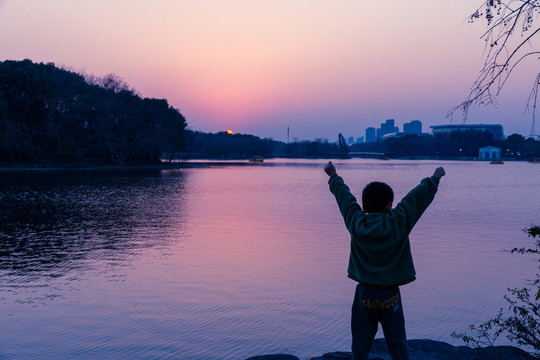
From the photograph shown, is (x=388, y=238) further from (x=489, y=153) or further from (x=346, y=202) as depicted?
(x=489, y=153)

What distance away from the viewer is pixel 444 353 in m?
5.65

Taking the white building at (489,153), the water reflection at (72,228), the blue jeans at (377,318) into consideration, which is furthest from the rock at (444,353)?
the white building at (489,153)

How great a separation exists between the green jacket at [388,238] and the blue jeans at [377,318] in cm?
8

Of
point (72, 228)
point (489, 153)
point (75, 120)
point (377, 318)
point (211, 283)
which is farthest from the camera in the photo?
point (489, 153)

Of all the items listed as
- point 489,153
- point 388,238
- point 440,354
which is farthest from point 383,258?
point 489,153

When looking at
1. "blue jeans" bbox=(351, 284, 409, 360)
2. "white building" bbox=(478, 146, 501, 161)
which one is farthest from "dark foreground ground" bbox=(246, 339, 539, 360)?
"white building" bbox=(478, 146, 501, 161)

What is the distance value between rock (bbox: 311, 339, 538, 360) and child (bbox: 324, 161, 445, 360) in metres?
2.04

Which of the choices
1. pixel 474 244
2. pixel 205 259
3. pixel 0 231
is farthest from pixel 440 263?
pixel 0 231

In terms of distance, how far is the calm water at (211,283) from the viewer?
6848 millimetres

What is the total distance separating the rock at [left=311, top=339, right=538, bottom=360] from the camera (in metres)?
5.40

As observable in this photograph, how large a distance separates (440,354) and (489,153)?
201m

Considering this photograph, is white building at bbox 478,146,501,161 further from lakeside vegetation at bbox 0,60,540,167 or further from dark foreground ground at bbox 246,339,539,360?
dark foreground ground at bbox 246,339,539,360

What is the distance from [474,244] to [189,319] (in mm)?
10404

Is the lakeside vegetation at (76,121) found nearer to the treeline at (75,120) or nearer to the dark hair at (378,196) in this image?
Answer: the treeline at (75,120)
